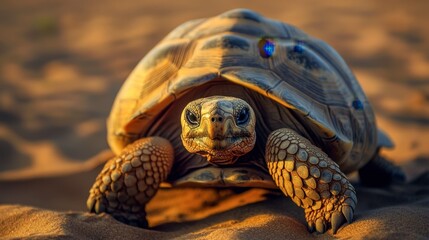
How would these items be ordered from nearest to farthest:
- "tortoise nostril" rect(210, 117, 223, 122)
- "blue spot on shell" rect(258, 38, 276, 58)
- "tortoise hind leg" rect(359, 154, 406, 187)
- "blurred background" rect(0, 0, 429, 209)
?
1. "tortoise nostril" rect(210, 117, 223, 122)
2. "blue spot on shell" rect(258, 38, 276, 58)
3. "tortoise hind leg" rect(359, 154, 406, 187)
4. "blurred background" rect(0, 0, 429, 209)

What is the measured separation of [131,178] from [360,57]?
6.04 meters

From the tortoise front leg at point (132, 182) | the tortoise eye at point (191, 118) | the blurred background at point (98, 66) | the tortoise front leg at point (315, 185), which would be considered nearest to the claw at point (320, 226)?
the tortoise front leg at point (315, 185)

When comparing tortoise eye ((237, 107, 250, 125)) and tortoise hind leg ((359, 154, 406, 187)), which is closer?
tortoise eye ((237, 107, 250, 125))

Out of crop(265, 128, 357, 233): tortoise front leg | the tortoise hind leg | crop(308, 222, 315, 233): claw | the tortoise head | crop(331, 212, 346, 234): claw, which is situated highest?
the tortoise head

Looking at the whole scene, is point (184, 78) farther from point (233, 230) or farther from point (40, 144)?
point (40, 144)

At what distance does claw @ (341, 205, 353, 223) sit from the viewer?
257 cm

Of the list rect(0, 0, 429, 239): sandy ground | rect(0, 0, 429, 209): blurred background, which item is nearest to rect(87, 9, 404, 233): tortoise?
rect(0, 0, 429, 239): sandy ground

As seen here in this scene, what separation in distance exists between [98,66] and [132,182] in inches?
252

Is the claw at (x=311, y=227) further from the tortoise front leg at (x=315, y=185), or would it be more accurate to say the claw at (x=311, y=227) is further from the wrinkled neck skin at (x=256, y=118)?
the wrinkled neck skin at (x=256, y=118)

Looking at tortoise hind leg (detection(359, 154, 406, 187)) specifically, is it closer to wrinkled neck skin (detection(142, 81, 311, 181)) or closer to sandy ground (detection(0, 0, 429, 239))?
sandy ground (detection(0, 0, 429, 239))

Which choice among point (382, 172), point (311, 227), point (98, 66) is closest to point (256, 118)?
point (311, 227)

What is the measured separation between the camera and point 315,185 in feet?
8.64

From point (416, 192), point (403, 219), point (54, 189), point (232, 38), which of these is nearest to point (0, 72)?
point (54, 189)

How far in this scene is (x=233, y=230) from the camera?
248cm
